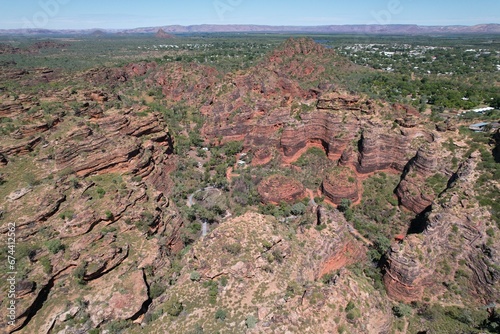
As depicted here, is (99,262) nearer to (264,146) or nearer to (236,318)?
(236,318)

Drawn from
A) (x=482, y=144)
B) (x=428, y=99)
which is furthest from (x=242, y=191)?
(x=428, y=99)

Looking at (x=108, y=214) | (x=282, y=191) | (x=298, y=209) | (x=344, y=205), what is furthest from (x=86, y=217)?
(x=344, y=205)

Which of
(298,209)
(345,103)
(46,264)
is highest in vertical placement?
(345,103)

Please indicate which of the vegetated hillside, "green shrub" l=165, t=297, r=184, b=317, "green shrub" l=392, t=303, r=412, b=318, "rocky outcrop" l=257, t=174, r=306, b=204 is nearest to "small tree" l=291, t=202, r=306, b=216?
the vegetated hillside

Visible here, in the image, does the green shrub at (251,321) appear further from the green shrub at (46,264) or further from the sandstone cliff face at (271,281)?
the green shrub at (46,264)

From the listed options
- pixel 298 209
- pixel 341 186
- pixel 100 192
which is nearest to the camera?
pixel 100 192

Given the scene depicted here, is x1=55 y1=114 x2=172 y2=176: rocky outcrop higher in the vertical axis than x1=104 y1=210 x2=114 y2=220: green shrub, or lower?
higher

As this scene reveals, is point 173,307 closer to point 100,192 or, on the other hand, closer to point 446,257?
point 100,192

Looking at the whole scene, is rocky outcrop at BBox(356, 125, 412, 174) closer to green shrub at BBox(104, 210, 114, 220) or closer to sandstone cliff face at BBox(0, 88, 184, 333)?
sandstone cliff face at BBox(0, 88, 184, 333)
